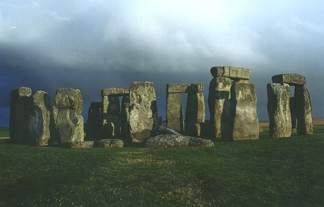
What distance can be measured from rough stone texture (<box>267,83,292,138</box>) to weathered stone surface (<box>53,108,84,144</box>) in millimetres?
8510

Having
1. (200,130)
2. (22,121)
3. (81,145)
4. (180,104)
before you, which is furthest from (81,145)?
(180,104)

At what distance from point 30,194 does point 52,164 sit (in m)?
2.19

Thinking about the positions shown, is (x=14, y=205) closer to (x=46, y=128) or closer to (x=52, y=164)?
(x=52, y=164)

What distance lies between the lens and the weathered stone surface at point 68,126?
15.3 m

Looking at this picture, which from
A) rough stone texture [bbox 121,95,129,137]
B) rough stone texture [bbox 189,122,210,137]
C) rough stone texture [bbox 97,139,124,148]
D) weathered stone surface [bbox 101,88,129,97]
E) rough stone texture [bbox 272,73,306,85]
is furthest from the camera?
weathered stone surface [bbox 101,88,129,97]

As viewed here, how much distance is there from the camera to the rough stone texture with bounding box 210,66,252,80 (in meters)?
20.3

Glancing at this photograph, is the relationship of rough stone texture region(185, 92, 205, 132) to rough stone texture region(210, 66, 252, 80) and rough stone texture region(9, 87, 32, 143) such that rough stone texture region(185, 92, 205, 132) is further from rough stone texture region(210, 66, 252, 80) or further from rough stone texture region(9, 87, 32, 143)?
rough stone texture region(9, 87, 32, 143)

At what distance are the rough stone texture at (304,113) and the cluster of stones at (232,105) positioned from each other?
2.71 meters

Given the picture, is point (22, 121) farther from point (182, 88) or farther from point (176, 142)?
point (182, 88)

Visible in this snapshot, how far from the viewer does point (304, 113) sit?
1720cm

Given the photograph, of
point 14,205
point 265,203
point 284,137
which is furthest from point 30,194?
point 284,137

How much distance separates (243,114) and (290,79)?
357 centimetres

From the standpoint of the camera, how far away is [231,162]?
10.5m

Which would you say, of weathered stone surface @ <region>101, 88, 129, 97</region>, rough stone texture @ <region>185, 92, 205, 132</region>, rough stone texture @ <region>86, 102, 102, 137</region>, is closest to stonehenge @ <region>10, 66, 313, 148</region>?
rough stone texture @ <region>185, 92, 205, 132</region>
